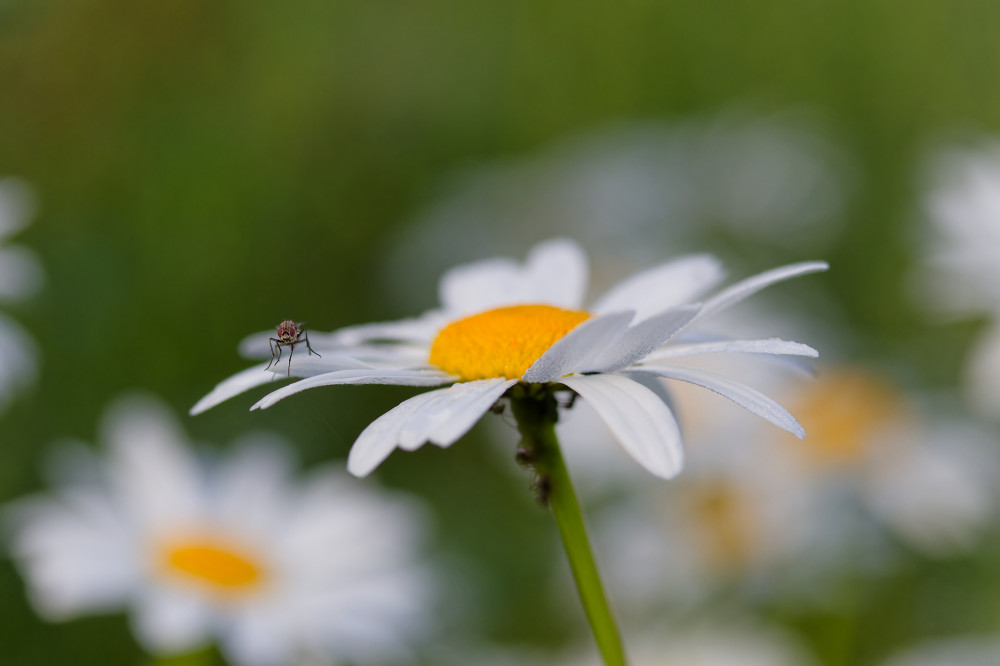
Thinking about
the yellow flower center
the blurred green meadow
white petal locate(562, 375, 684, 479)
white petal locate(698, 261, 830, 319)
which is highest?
the blurred green meadow

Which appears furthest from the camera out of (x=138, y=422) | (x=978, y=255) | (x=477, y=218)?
(x=477, y=218)

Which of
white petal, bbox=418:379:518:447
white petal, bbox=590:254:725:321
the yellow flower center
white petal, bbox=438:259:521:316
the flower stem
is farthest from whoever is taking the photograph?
the yellow flower center

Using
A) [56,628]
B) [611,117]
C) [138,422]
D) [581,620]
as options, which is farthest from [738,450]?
[611,117]

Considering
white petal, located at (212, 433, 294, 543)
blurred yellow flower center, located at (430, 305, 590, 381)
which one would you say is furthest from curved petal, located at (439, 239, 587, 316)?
white petal, located at (212, 433, 294, 543)

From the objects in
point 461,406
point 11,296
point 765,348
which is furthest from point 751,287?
point 11,296

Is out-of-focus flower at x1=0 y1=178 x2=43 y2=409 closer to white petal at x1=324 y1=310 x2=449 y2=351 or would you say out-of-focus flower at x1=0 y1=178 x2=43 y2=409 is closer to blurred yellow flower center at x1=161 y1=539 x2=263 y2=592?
blurred yellow flower center at x1=161 y1=539 x2=263 y2=592

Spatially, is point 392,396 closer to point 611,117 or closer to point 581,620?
point 581,620

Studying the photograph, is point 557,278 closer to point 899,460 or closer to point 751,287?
point 751,287
